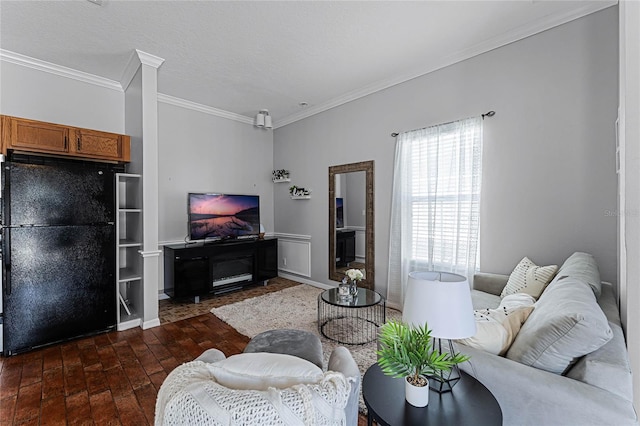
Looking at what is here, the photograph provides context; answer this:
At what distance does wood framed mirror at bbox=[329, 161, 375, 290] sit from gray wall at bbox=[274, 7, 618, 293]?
51 cm

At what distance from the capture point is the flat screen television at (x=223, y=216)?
173 inches

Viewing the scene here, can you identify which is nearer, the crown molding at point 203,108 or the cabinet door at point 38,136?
the cabinet door at point 38,136

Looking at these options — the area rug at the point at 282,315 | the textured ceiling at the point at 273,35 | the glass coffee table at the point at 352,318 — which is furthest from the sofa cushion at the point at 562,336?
the textured ceiling at the point at 273,35

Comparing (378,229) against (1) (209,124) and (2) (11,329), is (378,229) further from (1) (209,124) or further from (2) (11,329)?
(2) (11,329)

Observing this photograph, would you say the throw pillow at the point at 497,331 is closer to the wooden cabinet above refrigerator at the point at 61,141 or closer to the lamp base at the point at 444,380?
the lamp base at the point at 444,380

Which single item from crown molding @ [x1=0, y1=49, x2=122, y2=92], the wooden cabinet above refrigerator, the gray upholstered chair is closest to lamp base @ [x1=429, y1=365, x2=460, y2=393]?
the gray upholstered chair

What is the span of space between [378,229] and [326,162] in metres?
Answer: 1.40

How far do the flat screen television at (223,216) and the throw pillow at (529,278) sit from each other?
369cm

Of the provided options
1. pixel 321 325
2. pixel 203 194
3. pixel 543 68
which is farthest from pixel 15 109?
pixel 543 68

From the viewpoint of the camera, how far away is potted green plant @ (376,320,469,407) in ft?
3.75

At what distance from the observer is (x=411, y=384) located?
1.17 m

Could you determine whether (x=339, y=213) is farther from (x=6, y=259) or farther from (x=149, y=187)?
(x=6, y=259)

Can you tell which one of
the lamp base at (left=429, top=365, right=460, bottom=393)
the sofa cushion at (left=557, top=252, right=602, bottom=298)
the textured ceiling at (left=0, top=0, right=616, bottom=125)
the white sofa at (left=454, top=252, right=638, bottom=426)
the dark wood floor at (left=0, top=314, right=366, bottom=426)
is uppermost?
the textured ceiling at (left=0, top=0, right=616, bottom=125)

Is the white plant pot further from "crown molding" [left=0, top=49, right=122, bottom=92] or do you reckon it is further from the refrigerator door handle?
"crown molding" [left=0, top=49, right=122, bottom=92]
